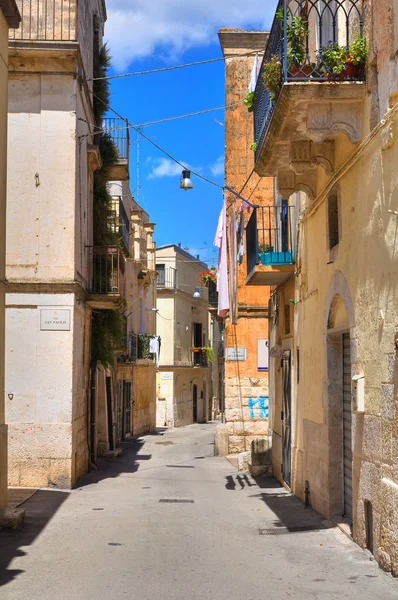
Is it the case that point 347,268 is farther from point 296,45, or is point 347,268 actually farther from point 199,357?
point 199,357

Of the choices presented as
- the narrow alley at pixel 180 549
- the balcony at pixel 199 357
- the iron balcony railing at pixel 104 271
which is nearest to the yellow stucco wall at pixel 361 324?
the narrow alley at pixel 180 549

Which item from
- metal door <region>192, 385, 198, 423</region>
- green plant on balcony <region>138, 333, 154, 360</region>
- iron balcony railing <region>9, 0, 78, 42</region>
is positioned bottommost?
metal door <region>192, 385, 198, 423</region>

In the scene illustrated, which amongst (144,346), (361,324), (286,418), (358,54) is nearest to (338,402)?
(361,324)

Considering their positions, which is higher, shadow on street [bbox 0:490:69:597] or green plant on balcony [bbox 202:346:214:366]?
green plant on balcony [bbox 202:346:214:366]

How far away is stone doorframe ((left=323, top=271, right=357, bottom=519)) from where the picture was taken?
997 cm

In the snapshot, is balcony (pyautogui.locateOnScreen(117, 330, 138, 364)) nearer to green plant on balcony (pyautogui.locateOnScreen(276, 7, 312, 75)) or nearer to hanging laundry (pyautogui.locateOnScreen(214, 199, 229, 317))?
hanging laundry (pyautogui.locateOnScreen(214, 199, 229, 317))

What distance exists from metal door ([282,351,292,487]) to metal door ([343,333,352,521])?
13.4 feet

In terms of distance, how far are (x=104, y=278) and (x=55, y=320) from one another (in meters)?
3.22

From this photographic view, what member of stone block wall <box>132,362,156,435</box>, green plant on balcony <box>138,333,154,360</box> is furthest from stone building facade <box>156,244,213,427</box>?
green plant on balcony <box>138,333,154,360</box>

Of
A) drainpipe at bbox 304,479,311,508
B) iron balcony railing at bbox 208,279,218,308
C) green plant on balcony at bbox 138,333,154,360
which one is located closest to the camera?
drainpipe at bbox 304,479,311,508

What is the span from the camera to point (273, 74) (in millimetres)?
9867

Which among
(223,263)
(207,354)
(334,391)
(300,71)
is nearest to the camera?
(300,71)

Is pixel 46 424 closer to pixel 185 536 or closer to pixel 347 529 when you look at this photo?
pixel 185 536

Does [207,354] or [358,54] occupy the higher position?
[358,54]
